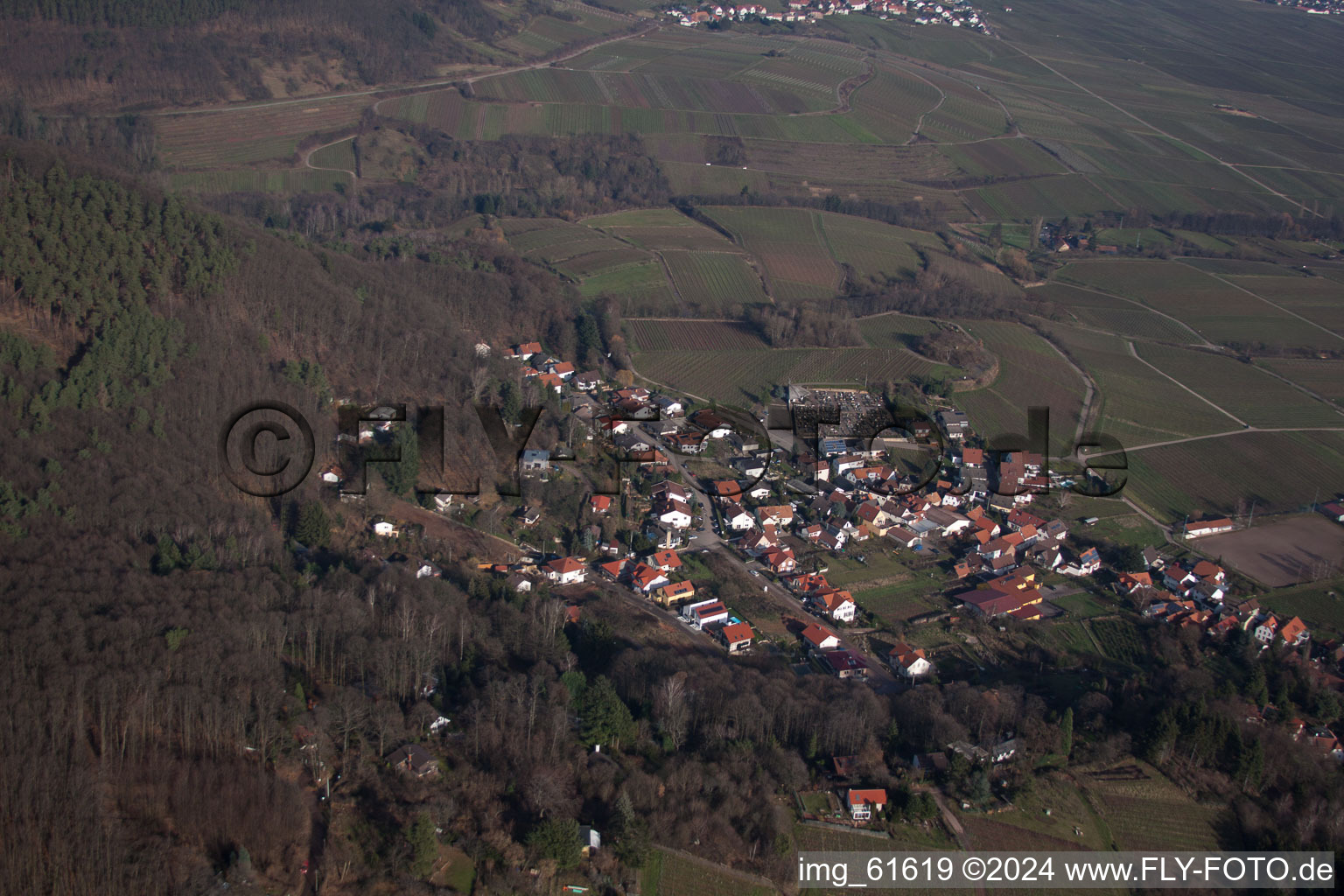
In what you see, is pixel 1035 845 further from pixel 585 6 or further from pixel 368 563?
pixel 585 6

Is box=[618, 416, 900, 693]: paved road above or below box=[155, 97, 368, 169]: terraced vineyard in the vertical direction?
below

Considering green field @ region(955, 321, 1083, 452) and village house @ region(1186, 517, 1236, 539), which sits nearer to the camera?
village house @ region(1186, 517, 1236, 539)

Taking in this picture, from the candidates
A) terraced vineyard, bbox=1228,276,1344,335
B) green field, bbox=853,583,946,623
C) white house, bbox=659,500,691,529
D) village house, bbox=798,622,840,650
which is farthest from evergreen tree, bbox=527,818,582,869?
terraced vineyard, bbox=1228,276,1344,335

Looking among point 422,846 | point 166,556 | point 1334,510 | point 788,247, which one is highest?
point 166,556

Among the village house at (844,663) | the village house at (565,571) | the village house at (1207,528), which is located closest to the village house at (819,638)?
the village house at (844,663)

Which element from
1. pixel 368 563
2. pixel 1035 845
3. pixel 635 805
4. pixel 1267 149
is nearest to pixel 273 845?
pixel 635 805

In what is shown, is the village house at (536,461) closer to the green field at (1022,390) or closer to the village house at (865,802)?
the green field at (1022,390)

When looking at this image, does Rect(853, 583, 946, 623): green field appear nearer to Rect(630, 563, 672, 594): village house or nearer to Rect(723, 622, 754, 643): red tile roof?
Rect(723, 622, 754, 643): red tile roof

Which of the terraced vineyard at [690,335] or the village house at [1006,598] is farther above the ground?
the terraced vineyard at [690,335]

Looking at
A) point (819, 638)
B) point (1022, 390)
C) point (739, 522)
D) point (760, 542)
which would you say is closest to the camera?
point (819, 638)

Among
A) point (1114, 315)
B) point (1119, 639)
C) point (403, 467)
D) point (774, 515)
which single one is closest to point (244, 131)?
point (403, 467)

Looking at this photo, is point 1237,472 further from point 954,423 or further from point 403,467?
point 403,467
